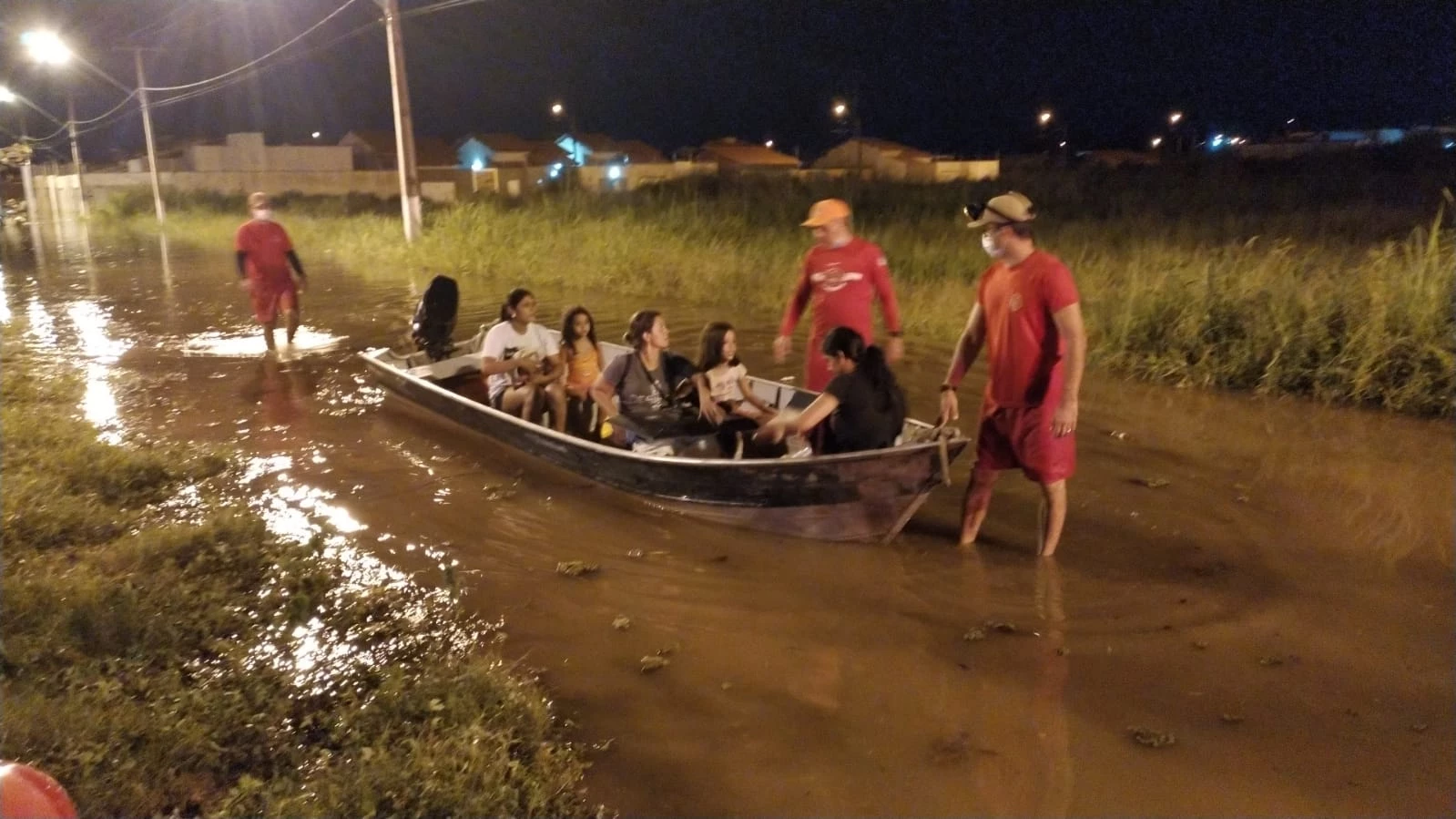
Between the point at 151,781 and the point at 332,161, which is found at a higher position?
the point at 332,161

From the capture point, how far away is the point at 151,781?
Result: 3.72 meters

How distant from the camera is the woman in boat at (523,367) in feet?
26.6

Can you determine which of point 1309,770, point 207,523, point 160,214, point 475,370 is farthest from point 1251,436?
point 160,214

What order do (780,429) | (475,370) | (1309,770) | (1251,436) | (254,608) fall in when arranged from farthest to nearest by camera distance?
(475,370) → (1251,436) → (780,429) → (254,608) → (1309,770)

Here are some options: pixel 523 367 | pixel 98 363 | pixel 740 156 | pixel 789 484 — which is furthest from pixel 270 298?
pixel 740 156

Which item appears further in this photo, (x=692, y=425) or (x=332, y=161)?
(x=332, y=161)

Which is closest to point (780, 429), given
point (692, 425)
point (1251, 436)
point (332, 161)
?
point (692, 425)

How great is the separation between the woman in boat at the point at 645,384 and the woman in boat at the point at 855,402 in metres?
1.39

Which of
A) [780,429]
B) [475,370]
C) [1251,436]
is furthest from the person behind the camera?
[475,370]

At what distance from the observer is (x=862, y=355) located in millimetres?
5906

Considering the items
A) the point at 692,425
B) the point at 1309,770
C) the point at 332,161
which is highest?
A: the point at 332,161

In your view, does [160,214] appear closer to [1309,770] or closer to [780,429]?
[780,429]

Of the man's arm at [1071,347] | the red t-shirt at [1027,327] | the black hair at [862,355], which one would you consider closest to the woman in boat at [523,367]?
the black hair at [862,355]

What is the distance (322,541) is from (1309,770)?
17.7 feet
